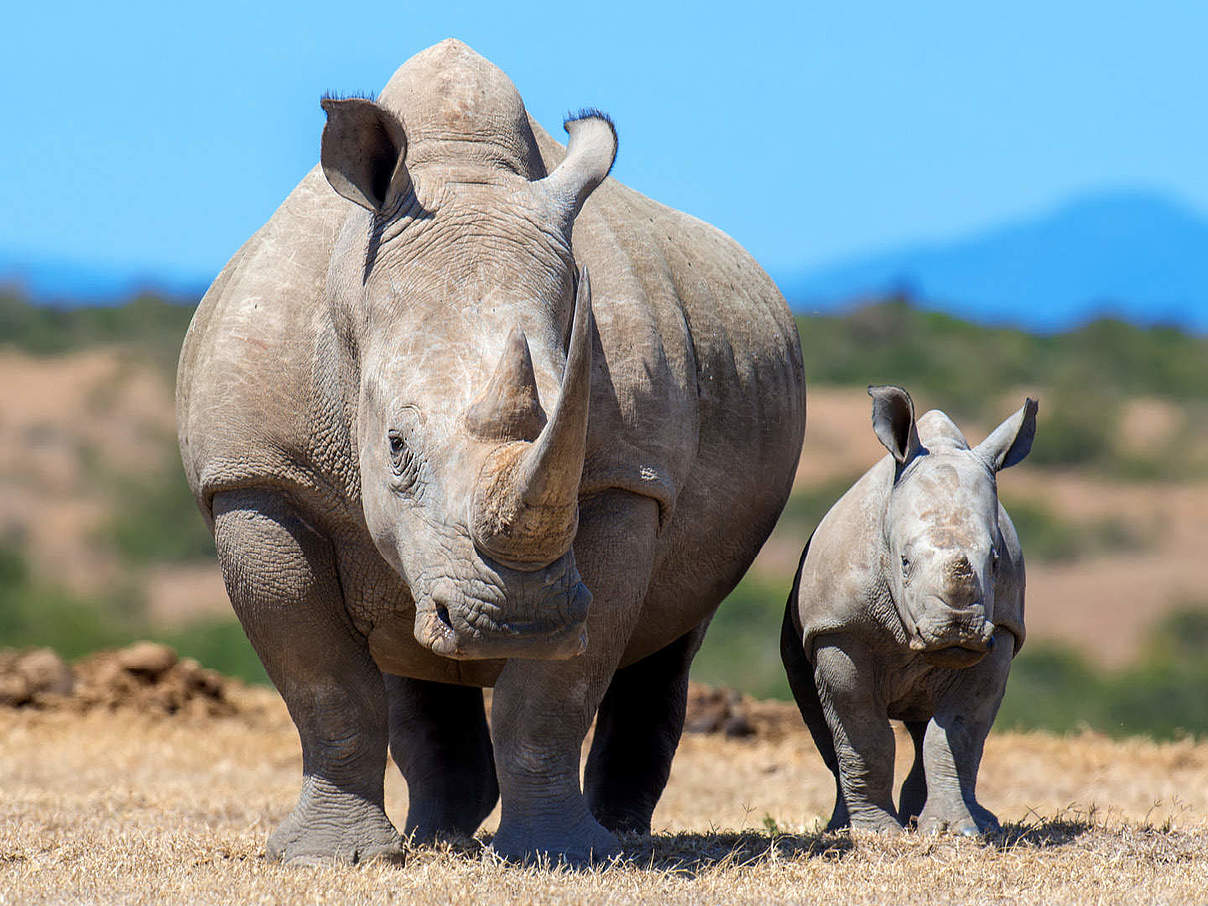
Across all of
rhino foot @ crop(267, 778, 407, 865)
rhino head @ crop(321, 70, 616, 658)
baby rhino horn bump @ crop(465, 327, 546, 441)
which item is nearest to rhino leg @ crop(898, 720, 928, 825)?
rhino foot @ crop(267, 778, 407, 865)

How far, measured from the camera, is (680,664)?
8.03 m

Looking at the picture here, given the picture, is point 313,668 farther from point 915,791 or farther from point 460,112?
point 915,791

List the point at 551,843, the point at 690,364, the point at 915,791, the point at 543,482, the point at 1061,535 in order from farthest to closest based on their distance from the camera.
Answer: the point at 1061,535
the point at 915,791
the point at 690,364
the point at 551,843
the point at 543,482

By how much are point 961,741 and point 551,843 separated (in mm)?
1582

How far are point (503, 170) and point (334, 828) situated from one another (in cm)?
212

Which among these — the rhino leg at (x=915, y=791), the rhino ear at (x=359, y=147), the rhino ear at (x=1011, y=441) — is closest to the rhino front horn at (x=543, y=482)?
the rhino ear at (x=359, y=147)

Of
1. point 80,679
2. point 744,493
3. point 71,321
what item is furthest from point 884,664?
point 71,321

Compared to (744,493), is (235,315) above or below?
above

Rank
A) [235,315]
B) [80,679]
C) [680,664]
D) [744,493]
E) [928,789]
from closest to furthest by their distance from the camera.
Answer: [235,315] → [928,789] → [744,493] → [680,664] → [80,679]

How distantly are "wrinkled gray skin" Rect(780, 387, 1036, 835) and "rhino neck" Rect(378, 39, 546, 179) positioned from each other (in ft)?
5.10

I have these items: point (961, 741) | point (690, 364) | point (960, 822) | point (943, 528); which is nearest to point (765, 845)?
point (960, 822)

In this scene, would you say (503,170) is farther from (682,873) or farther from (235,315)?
(682,873)

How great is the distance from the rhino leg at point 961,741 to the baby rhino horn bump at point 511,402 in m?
2.29

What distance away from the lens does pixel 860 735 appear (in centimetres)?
669
